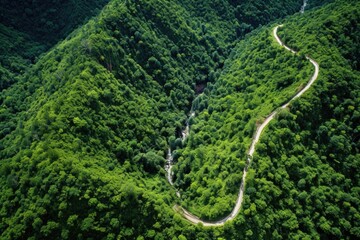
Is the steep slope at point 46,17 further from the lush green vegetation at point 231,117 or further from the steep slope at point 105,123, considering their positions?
the lush green vegetation at point 231,117

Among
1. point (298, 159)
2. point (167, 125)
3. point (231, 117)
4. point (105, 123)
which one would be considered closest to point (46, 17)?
point (105, 123)

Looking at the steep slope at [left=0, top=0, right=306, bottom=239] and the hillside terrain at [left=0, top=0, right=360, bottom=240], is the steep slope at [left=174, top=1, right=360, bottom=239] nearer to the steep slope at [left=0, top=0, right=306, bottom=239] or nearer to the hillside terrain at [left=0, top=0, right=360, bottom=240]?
the hillside terrain at [left=0, top=0, right=360, bottom=240]

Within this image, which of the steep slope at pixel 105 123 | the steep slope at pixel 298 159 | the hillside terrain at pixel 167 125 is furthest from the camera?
the steep slope at pixel 298 159

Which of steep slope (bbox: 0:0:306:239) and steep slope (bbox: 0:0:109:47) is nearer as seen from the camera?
steep slope (bbox: 0:0:306:239)

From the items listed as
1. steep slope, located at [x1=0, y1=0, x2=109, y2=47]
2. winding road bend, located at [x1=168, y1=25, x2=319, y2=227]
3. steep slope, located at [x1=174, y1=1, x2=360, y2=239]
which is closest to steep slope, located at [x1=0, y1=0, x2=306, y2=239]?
winding road bend, located at [x1=168, y1=25, x2=319, y2=227]

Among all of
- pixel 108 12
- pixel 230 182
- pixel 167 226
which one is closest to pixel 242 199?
pixel 230 182

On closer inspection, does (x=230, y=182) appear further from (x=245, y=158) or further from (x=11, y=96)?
(x=11, y=96)

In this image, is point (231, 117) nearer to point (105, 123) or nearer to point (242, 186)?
point (242, 186)

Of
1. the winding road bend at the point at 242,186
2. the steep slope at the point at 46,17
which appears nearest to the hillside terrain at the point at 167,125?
the steep slope at the point at 46,17
